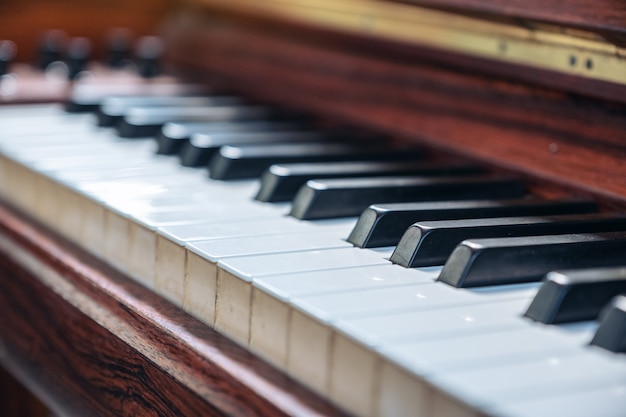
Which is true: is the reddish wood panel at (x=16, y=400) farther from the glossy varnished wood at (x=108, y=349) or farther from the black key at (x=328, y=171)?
the black key at (x=328, y=171)

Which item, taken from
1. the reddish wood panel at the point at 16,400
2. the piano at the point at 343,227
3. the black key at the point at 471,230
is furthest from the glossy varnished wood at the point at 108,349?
the reddish wood panel at the point at 16,400

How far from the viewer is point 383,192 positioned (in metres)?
1.24

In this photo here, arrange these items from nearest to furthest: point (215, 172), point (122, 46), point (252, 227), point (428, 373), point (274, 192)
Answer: point (428, 373), point (252, 227), point (274, 192), point (215, 172), point (122, 46)

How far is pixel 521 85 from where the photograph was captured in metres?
1.39

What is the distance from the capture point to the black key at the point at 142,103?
67.0 inches

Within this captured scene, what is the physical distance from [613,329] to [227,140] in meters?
0.85

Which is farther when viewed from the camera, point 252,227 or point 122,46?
point 122,46

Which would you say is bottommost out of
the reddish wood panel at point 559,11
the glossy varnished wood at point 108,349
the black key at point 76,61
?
the glossy varnished wood at point 108,349

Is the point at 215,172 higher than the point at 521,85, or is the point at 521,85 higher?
the point at 521,85

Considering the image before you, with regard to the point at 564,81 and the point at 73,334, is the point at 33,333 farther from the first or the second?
the point at 564,81

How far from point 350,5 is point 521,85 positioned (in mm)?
424

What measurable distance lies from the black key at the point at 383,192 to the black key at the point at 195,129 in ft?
1.15

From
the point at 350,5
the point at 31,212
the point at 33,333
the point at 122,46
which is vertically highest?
the point at 350,5

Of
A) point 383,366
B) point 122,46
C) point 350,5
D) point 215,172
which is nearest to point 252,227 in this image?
point 215,172
